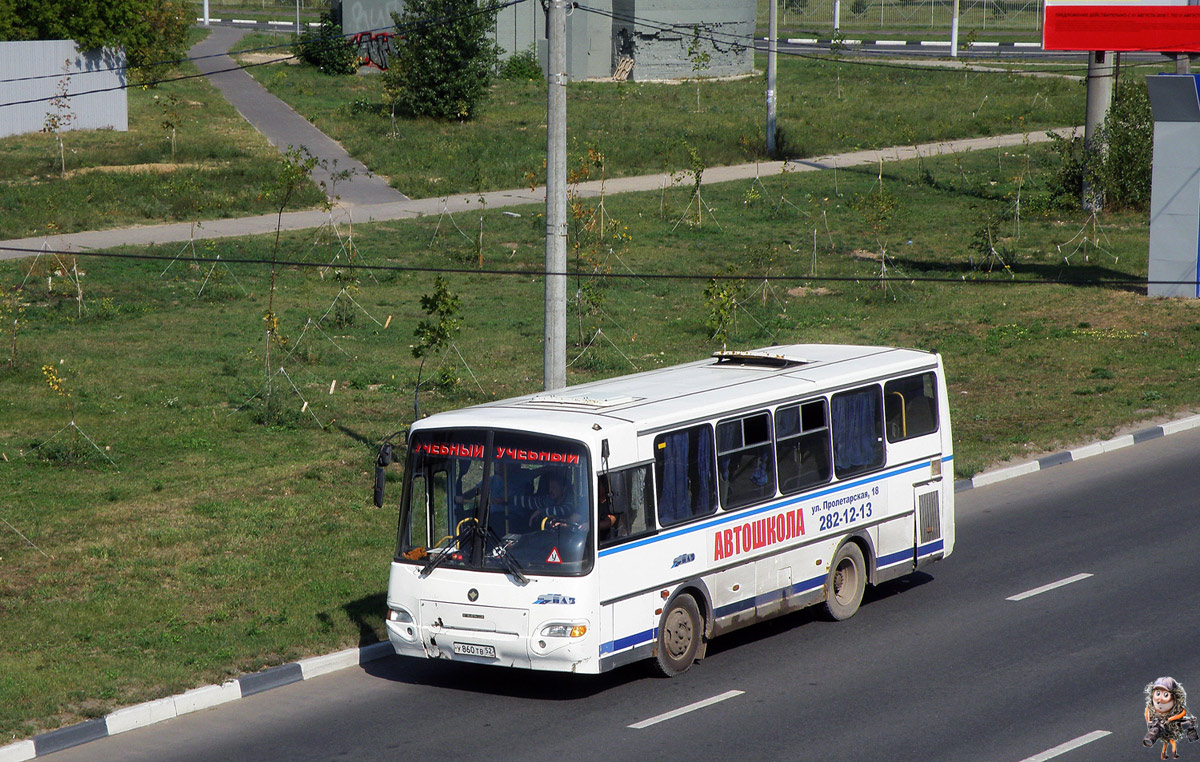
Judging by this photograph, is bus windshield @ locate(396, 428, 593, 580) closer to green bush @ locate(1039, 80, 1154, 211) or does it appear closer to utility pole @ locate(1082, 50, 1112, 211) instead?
green bush @ locate(1039, 80, 1154, 211)

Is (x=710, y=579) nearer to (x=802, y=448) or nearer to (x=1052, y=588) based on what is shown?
(x=802, y=448)

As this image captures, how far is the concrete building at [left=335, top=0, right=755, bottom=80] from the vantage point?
62.5 metres

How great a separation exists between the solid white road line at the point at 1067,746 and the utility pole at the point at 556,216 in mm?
7751

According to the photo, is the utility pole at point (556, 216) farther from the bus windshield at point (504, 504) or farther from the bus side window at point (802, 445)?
the bus windshield at point (504, 504)

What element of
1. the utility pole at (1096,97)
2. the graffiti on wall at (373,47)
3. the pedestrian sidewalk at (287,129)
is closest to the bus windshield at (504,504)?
the pedestrian sidewalk at (287,129)

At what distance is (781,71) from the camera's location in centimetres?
6494

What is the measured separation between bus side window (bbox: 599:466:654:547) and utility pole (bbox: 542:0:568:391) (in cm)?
461

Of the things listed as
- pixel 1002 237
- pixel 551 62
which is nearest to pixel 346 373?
pixel 551 62

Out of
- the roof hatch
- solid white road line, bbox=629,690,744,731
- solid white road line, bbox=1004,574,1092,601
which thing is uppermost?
the roof hatch

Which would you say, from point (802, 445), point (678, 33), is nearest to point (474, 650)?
point (802, 445)

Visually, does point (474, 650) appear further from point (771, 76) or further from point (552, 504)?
point (771, 76)

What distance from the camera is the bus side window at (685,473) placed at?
11.9 meters

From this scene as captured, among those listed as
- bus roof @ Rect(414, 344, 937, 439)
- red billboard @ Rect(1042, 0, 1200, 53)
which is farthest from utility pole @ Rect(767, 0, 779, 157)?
bus roof @ Rect(414, 344, 937, 439)

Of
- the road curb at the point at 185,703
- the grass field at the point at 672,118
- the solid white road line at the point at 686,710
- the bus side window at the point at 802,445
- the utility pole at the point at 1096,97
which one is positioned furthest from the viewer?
the grass field at the point at 672,118
